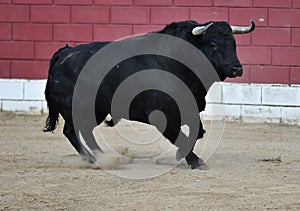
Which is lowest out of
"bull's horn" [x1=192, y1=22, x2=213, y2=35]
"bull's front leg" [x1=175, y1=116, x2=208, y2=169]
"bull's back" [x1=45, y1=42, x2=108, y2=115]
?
"bull's front leg" [x1=175, y1=116, x2=208, y2=169]

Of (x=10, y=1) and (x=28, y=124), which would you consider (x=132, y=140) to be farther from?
(x=10, y=1)

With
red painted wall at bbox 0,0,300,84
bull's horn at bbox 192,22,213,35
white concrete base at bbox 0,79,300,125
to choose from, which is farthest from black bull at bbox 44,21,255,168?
white concrete base at bbox 0,79,300,125

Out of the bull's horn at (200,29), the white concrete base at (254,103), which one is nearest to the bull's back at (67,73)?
the bull's horn at (200,29)

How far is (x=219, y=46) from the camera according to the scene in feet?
19.0

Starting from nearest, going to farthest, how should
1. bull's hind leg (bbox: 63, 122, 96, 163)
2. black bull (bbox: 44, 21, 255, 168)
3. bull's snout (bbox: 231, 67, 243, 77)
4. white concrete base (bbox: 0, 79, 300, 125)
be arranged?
1. bull's snout (bbox: 231, 67, 243, 77)
2. black bull (bbox: 44, 21, 255, 168)
3. bull's hind leg (bbox: 63, 122, 96, 163)
4. white concrete base (bbox: 0, 79, 300, 125)

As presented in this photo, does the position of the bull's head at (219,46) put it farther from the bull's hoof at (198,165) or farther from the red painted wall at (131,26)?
the red painted wall at (131,26)

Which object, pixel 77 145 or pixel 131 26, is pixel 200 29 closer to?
pixel 77 145

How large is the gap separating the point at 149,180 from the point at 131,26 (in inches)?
162

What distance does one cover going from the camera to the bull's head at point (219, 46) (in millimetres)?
5750

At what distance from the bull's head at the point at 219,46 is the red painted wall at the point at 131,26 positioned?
126 inches

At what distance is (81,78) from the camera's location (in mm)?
6223

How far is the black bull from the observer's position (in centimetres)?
580

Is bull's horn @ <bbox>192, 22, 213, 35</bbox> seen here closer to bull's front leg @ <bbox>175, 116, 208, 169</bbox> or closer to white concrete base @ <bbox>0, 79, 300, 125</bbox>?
bull's front leg @ <bbox>175, 116, 208, 169</bbox>

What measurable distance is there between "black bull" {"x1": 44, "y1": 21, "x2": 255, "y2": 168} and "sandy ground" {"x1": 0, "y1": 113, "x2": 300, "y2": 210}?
0.35 m
